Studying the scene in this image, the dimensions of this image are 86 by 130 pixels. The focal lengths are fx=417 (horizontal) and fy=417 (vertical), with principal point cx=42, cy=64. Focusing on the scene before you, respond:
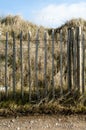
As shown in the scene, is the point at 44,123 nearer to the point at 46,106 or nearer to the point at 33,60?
the point at 46,106

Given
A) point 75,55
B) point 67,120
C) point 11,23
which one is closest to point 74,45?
point 75,55

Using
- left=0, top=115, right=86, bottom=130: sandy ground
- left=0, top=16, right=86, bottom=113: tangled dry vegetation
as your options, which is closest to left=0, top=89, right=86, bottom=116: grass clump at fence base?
left=0, top=16, right=86, bottom=113: tangled dry vegetation

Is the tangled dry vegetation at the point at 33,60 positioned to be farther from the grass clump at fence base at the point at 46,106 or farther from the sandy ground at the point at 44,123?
the sandy ground at the point at 44,123

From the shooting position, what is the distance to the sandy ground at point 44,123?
8877mm

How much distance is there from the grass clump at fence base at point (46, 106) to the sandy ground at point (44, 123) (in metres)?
0.24

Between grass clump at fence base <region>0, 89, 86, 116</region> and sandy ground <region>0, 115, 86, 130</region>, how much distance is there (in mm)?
236

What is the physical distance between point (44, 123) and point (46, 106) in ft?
2.56

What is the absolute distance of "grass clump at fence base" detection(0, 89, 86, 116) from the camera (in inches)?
382

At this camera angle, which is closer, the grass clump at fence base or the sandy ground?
the sandy ground

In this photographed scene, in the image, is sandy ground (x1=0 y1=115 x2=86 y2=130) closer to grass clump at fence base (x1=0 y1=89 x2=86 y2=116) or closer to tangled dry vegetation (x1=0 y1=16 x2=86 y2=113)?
grass clump at fence base (x1=0 y1=89 x2=86 y2=116)

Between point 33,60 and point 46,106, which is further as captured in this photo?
point 33,60

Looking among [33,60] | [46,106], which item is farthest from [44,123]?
[33,60]

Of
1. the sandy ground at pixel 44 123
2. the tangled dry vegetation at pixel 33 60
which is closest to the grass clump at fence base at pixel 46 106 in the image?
the tangled dry vegetation at pixel 33 60

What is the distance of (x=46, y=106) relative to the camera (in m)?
9.84
